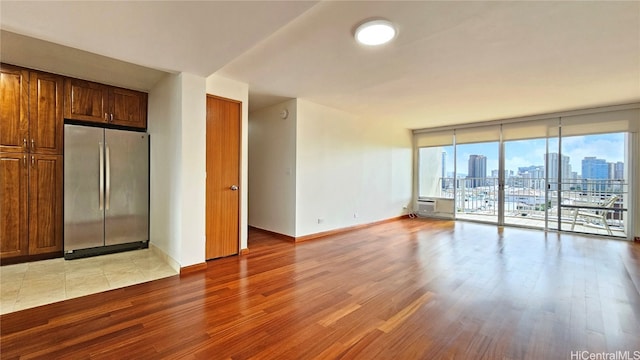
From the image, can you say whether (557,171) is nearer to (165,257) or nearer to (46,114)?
(165,257)

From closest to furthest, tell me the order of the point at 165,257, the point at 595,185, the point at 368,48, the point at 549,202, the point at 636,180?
the point at 368,48 → the point at 165,257 → the point at 636,180 → the point at 595,185 → the point at 549,202

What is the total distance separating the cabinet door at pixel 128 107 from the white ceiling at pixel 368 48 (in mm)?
291

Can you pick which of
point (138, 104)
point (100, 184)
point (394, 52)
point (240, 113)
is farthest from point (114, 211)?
point (394, 52)

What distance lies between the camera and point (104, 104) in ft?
11.8

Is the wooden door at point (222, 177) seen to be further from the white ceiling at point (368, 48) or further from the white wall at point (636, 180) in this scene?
the white wall at point (636, 180)

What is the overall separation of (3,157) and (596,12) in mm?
5812

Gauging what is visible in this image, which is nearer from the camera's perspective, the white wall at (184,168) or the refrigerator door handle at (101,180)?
the white wall at (184,168)

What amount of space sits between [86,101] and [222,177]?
2005mm

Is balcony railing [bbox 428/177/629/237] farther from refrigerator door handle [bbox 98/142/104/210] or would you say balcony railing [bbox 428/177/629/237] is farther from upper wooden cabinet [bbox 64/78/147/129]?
refrigerator door handle [bbox 98/142/104/210]

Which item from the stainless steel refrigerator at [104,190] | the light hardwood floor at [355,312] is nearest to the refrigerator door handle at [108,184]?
the stainless steel refrigerator at [104,190]

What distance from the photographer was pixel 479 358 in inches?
62.7

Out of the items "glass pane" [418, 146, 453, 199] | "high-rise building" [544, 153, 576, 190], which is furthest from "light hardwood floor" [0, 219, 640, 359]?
"glass pane" [418, 146, 453, 199]

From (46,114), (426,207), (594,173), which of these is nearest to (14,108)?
(46,114)

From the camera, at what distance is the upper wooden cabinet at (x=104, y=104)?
339 cm
